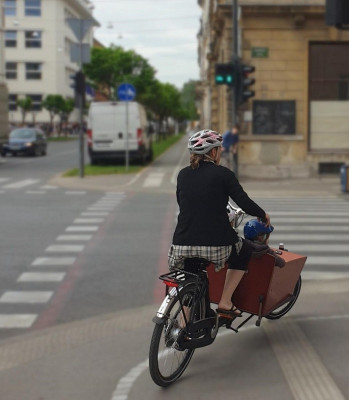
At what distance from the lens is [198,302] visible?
568 cm

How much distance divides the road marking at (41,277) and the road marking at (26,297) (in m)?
0.65

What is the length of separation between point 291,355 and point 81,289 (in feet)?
11.4

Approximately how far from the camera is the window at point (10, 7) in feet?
330

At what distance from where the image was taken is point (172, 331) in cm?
546

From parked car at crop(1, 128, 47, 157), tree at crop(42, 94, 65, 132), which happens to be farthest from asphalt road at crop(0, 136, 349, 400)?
tree at crop(42, 94, 65, 132)

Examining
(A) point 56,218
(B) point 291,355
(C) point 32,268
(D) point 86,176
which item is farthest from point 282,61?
(B) point 291,355

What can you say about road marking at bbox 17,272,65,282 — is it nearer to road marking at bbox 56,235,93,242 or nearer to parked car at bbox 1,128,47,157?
road marking at bbox 56,235,93,242

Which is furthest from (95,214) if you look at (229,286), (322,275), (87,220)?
(229,286)

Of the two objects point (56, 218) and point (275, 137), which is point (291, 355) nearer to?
point (56, 218)

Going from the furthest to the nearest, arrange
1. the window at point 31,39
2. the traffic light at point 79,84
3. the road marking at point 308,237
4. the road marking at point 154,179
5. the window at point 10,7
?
the window at point 31,39 → the window at point 10,7 → the traffic light at point 79,84 → the road marking at point 154,179 → the road marking at point 308,237

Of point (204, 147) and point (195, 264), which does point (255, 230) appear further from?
point (204, 147)

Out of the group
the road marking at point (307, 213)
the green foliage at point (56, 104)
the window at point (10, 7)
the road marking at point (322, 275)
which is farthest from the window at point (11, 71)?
the road marking at point (322, 275)

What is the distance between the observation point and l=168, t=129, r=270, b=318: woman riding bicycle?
5625 mm

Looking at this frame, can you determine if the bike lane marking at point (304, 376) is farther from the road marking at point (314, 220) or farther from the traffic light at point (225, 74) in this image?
the traffic light at point (225, 74)
